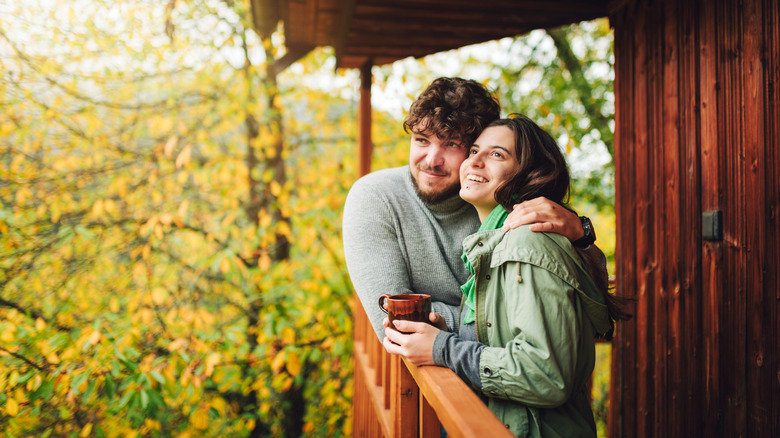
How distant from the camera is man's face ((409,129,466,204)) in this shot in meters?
2.00

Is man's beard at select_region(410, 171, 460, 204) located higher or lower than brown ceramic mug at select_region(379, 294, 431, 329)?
higher

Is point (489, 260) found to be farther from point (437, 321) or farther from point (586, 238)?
point (586, 238)

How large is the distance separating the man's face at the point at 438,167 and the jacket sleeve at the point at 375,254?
0.18 meters

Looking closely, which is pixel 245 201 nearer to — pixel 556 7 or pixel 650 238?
pixel 556 7

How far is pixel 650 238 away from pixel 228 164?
11.1 ft

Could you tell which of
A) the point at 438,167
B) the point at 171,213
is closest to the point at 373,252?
the point at 438,167

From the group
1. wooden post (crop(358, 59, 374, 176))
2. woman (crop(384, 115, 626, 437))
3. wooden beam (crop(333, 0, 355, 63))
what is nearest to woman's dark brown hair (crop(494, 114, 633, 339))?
woman (crop(384, 115, 626, 437))

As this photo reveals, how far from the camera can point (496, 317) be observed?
4.53 ft

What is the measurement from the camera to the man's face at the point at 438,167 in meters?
2.00

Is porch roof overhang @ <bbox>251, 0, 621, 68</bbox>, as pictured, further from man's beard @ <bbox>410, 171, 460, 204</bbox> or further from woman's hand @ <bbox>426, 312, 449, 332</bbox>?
woman's hand @ <bbox>426, 312, 449, 332</bbox>

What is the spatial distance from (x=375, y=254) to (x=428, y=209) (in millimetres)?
362

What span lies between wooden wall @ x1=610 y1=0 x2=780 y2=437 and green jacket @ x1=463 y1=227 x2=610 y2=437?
893mm

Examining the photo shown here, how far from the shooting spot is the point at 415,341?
1.36 m

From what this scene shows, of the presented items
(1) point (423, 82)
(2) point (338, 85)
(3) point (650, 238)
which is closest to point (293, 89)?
(2) point (338, 85)
